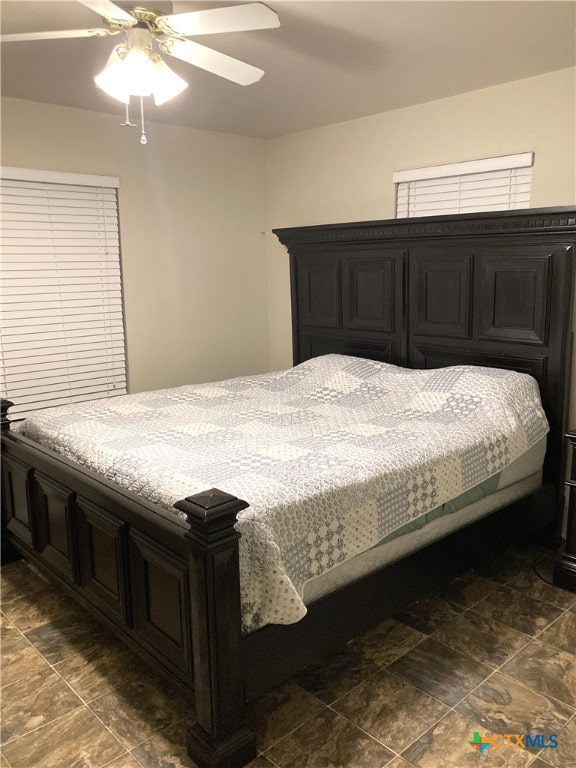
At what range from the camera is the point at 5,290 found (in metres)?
3.41

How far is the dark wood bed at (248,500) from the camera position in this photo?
1726mm

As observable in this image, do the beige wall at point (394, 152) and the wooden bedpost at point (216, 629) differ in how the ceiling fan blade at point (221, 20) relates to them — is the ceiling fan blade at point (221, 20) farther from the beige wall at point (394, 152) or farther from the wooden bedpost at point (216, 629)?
the beige wall at point (394, 152)

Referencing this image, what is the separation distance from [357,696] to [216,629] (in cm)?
71

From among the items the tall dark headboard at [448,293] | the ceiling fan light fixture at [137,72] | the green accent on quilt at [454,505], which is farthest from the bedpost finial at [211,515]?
the tall dark headboard at [448,293]

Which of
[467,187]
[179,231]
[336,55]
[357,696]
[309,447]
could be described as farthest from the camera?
[179,231]

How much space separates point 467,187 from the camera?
339cm

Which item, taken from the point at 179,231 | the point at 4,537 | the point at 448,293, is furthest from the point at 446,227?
the point at 4,537

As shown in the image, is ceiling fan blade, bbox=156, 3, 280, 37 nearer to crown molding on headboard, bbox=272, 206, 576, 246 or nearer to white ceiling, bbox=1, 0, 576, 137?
white ceiling, bbox=1, 0, 576, 137

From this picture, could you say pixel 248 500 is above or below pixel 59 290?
below

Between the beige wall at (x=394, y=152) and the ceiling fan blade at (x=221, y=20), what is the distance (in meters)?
1.64

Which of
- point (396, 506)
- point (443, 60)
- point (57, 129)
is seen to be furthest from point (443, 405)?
point (57, 129)

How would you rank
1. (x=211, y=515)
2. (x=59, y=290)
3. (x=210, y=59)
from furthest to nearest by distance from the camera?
(x=59, y=290)
(x=210, y=59)
(x=211, y=515)

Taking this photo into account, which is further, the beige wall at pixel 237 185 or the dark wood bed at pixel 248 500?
the beige wall at pixel 237 185

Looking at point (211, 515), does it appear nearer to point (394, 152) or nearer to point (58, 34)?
point (58, 34)
